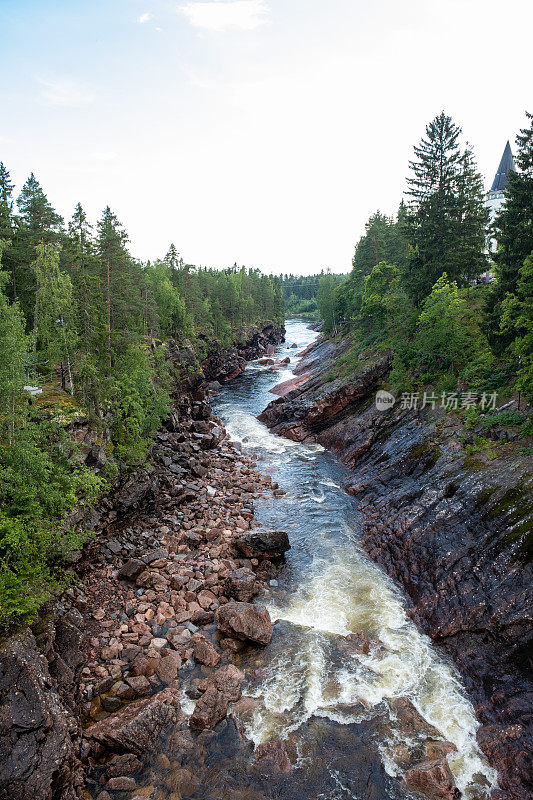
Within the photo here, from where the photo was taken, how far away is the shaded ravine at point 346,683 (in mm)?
10547

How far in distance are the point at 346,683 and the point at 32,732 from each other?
30.0ft

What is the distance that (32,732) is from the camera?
30.5 ft

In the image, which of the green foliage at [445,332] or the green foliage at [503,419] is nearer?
the green foliage at [503,419]

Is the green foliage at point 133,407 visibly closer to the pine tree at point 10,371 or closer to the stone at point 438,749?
the pine tree at point 10,371

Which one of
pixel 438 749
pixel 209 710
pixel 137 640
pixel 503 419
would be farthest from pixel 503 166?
pixel 209 710

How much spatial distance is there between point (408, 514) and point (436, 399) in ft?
31.5

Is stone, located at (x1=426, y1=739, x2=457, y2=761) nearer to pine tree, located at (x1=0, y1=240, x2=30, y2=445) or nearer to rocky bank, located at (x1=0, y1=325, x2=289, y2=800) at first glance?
rocky bank, located at (x1=0, y1=325, x2=289, y2=800)

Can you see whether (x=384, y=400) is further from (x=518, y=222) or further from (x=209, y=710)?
(x=209, y=710)

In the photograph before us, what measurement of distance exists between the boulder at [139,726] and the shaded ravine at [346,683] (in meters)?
2.32

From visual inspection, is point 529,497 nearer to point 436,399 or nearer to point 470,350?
point 436,399

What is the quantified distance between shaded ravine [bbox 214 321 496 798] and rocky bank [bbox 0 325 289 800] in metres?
1.17

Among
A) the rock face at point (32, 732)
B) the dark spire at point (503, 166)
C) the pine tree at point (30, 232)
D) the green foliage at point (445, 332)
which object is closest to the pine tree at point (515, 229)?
the green foliage at point (445, 332)

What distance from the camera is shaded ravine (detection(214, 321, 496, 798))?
10.5 meters

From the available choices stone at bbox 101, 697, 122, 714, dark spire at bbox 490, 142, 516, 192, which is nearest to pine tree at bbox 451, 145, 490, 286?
stone at bbox 101, 697, 122, 714
